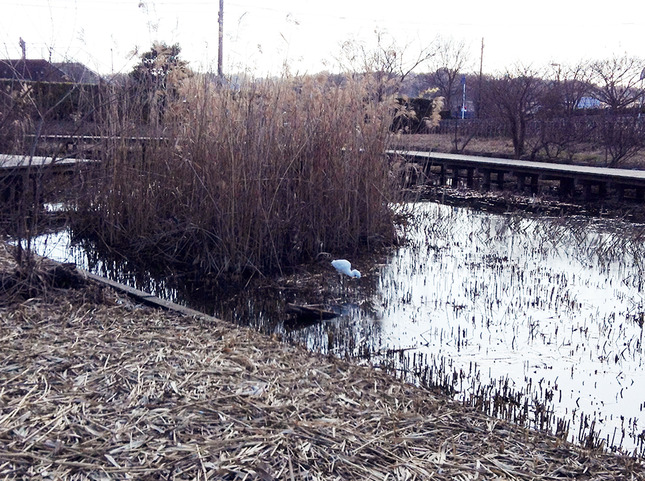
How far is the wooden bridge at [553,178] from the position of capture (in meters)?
11.3

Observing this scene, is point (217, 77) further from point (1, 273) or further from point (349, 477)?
point (349, 477)

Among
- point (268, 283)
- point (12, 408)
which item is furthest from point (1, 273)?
point (268, 283)

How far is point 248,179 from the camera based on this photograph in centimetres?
618

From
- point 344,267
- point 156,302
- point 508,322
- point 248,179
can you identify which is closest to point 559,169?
point 344,267

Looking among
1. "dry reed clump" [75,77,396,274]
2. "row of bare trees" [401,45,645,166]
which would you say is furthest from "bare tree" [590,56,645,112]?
"dry reed clump" [75,77,396,274]

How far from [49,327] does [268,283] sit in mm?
2652

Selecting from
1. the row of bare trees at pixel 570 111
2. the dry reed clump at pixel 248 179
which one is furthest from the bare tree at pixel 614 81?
the dry reed clump at pixel 248 179

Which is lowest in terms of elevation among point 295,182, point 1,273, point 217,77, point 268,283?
point 268,283

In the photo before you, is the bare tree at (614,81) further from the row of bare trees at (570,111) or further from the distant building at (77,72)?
the distant building at (77,72)

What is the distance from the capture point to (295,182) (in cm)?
679

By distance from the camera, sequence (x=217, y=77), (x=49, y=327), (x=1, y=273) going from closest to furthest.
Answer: (x=49, y=327), (x=1, y=273), (x=217, y=77)

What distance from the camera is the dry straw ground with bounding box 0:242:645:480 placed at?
2340 millimetres

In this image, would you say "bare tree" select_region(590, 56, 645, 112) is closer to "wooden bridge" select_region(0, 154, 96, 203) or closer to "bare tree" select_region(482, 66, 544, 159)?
"bare tree" select_region(482, 66, 544, 159)

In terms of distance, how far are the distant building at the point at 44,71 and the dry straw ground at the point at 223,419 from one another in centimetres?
171
